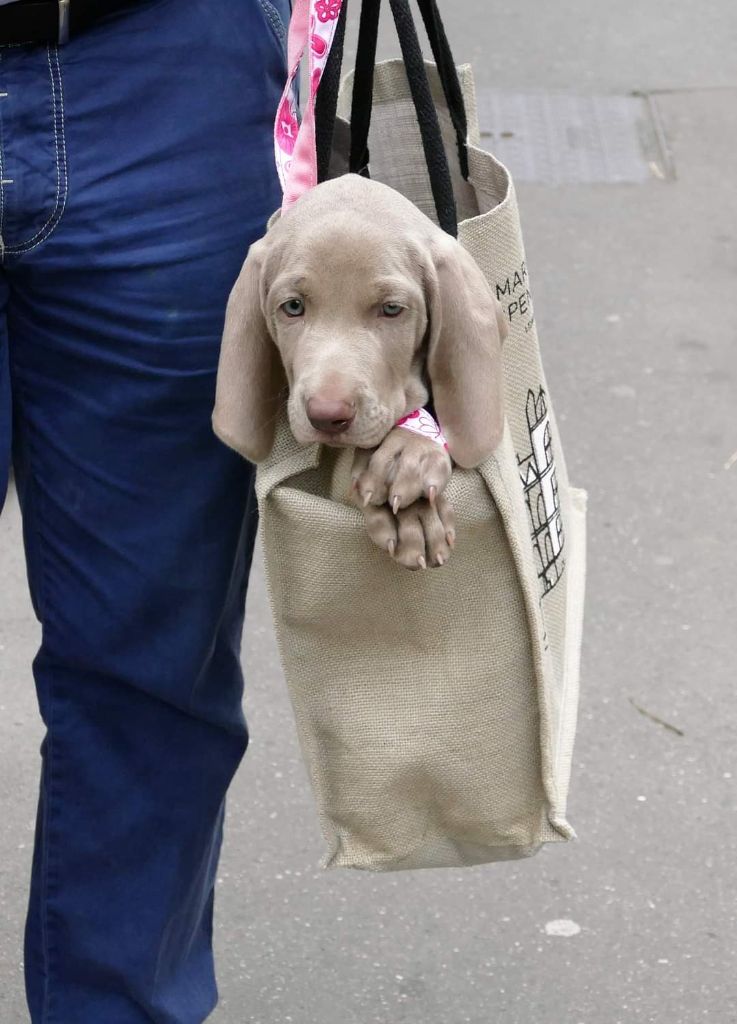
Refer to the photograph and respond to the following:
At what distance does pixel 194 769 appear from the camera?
6.75ft

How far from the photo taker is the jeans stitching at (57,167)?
1659mm

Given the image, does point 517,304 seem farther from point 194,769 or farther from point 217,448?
point 194,769

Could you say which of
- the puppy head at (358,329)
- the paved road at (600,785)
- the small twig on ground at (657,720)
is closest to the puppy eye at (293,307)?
the puppy head at (358,329)

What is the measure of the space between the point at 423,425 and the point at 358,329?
13 centimetres

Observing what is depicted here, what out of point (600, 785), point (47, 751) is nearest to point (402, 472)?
point (47, 751)

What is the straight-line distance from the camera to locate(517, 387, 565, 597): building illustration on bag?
5.85 ft

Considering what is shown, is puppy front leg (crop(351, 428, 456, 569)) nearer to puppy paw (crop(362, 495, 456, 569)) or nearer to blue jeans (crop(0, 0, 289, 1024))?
puppy paw (crop(362, 495, 456, 569))

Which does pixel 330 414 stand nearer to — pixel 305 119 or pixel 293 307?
pixel 293 307

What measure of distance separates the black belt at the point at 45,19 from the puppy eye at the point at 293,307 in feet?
1.25

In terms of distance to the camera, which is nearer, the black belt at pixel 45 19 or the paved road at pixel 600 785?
the black belt at pixel 45 19

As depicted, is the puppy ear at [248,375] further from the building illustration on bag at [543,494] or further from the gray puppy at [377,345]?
the building illustration on bag at [543,494]

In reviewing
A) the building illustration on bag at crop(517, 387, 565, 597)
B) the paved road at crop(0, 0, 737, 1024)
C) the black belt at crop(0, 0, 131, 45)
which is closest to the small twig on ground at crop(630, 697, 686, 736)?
the paved road at crop(0, 0, 737, 1024)

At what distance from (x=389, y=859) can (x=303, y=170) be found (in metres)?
0.74

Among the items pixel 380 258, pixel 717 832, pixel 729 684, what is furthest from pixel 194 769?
pixel 729 684
